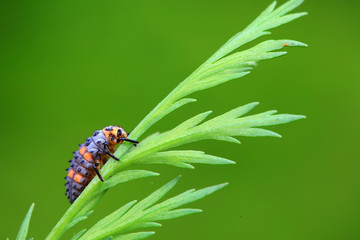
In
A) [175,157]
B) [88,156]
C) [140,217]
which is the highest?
[88,156]

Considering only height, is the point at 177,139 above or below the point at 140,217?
above

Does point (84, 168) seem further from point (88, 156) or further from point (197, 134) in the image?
point (197, 134)

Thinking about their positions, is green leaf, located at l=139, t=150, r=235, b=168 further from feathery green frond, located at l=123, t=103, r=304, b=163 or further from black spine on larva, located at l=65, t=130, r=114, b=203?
black spine on larva, located at l=65, t=130, r=114, b=203

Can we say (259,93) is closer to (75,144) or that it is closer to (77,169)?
(75,144)

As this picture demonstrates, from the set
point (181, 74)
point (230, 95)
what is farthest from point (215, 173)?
point (181, 74)

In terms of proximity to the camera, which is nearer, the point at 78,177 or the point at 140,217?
the point at 140,217

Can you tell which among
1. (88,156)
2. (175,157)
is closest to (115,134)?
(88,156)

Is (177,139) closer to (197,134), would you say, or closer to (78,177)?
(197,134)

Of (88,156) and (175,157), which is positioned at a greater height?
(88,156)

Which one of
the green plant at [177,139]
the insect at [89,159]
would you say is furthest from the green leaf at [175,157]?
the insect at [89,159]
